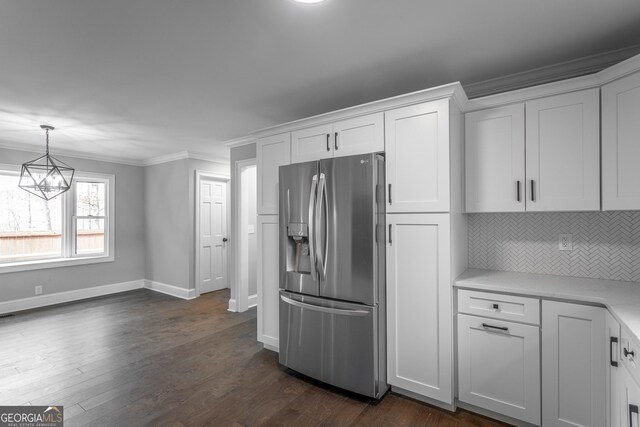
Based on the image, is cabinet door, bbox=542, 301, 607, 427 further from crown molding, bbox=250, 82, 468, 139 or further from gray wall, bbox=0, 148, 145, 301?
gray wall, bbox=0, 148, 145, 301

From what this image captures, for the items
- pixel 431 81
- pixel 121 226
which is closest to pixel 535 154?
pixel 431 81

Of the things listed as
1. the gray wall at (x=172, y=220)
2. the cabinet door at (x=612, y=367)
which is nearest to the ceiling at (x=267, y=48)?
the cabinet door at (x=612, y=367)

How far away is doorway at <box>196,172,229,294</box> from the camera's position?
214 inches

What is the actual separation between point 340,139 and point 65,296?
17.4 feet

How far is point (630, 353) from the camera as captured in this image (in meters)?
1.38

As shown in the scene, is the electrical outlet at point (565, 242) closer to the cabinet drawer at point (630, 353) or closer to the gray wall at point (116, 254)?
the cabinet drawer at point (630, 353)

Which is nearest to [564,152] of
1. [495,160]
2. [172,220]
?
[495,160]

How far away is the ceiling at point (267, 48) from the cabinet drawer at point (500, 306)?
1.64m

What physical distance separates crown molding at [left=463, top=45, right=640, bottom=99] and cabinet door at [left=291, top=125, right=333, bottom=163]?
1249 millimetres

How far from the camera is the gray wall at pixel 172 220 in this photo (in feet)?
17.3

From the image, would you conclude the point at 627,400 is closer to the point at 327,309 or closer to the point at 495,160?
the point at 495,160

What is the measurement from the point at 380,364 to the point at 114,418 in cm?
191

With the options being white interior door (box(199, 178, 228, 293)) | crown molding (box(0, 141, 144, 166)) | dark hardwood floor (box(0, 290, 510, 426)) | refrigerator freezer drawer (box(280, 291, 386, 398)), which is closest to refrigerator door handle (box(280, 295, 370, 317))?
refrigerator freezer drawer (box(280, 291, 386, 398))

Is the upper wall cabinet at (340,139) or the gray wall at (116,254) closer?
the upper wall cabinet at (340,139)
